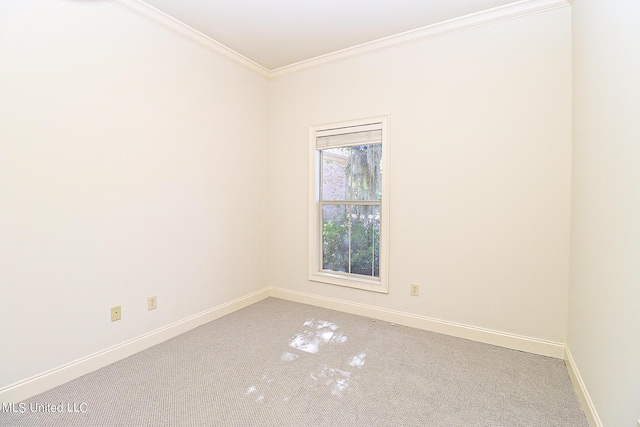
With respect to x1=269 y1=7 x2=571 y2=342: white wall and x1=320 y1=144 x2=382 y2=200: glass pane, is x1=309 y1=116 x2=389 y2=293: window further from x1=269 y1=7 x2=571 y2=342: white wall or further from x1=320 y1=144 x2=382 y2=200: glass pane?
x1=269 y1=7 x2=571 y2=342: white wall

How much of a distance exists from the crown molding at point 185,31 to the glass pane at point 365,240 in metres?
1.91

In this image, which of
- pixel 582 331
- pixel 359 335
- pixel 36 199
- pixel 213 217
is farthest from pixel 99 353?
pixel 582 331

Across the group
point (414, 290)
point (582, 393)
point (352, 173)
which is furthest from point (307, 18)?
point (582, 393)

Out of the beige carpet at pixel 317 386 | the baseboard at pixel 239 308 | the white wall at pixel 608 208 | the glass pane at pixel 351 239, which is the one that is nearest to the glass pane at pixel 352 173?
the glass pane at pixel 351 239

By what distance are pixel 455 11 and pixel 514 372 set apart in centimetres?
272

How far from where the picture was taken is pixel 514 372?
6.82ft

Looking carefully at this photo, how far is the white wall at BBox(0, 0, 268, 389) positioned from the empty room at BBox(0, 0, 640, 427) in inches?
0.6

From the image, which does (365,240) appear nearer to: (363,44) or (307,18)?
(363,44)

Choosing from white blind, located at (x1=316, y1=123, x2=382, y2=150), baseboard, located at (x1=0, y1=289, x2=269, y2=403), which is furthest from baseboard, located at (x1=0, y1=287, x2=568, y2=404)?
white blind, located at (x1=316, y1=123, x2=382, y2=150)

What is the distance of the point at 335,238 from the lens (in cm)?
345

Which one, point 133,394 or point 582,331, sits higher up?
point 582,331

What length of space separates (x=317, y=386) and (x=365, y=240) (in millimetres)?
1619

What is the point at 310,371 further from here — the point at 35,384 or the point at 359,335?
the point at 35,384

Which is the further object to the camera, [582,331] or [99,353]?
[99,353]
